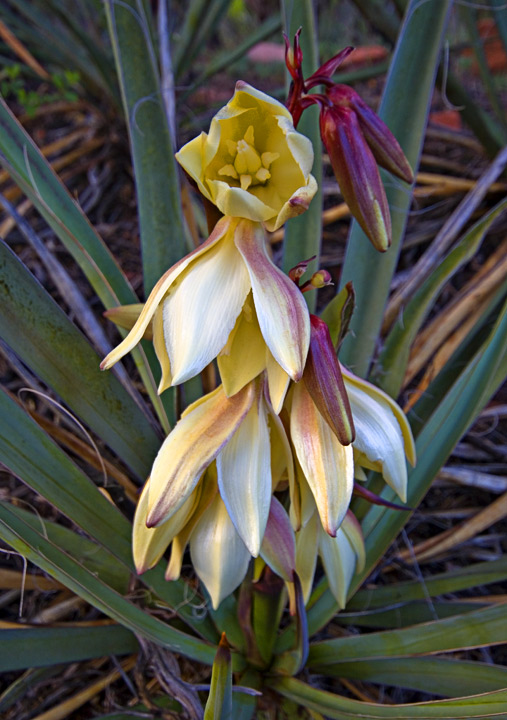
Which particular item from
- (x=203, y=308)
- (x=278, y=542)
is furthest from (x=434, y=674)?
(x=203, y=308)

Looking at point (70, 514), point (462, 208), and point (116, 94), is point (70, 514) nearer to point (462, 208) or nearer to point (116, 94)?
point (462, 208)

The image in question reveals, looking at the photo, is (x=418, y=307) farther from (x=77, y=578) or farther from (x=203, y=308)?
(x=77, y=578)

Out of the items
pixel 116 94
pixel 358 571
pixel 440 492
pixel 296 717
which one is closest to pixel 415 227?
pixel 440 492

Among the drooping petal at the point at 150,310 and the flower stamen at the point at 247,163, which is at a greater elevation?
the flower stamen at the point at 247,163

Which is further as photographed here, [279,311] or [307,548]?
[307,548]

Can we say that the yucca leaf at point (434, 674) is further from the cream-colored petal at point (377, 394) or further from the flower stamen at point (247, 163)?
the flower stamen at point (247, 163)

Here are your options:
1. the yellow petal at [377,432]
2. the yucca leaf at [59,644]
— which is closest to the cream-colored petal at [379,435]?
the yellow petal at [377,432]

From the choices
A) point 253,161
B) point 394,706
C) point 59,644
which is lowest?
point 394,706
